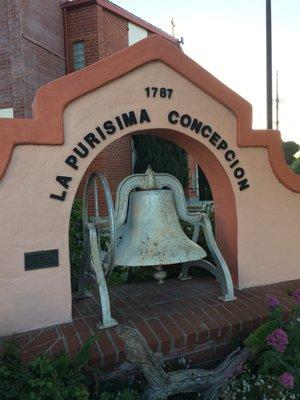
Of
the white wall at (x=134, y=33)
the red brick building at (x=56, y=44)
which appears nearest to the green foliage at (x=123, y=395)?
the red brick building at (x=56, y=44)

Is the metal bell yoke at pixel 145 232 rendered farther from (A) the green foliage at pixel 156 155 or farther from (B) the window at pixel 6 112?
(A) the green foliage at pixel 156 155

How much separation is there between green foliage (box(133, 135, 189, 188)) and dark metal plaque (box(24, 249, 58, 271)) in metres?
8.47

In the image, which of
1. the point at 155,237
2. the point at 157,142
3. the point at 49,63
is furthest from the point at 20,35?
the point at 155,237

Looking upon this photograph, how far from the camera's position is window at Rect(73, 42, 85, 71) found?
36.1 ft

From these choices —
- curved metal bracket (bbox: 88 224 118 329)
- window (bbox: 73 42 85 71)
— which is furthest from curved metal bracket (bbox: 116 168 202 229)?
window (bbox: 73 42 85 71)

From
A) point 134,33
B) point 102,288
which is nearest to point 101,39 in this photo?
point 134,33

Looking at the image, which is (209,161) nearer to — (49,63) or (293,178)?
(293,178)

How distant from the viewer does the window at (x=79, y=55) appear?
1099 centimetres

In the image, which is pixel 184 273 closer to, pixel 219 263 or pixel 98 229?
pixel 219 263

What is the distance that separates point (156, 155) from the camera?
11891 mm

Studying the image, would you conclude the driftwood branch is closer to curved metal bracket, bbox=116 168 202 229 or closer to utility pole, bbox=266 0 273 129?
curved metal bracket, bbox=116 168 202 229

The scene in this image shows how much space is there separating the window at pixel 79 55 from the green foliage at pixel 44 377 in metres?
9.56

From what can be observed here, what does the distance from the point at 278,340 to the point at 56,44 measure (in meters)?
9.93

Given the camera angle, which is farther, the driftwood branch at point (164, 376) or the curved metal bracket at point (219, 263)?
the curved metal bracket at point (219, 263)
